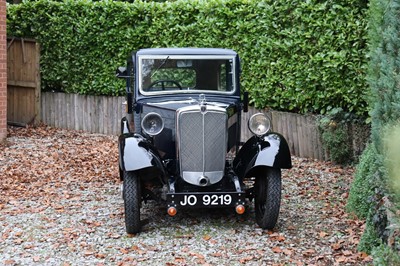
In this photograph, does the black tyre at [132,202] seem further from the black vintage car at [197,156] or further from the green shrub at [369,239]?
the green shrub at [369,239]

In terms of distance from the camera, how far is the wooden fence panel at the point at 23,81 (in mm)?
13852

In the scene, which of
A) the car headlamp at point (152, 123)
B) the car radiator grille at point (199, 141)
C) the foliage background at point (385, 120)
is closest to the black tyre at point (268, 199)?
the car radiator grille at point (199, 141)

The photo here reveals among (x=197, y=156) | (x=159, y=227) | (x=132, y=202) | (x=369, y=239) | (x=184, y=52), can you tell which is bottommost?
(x=159, y=227)

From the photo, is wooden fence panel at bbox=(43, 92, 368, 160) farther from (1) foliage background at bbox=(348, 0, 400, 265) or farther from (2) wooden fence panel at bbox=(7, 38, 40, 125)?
(1) foliage background at bbox=(348, 0, 400, 265)

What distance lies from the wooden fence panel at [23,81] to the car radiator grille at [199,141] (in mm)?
8398

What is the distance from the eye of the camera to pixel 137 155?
20.3 feet

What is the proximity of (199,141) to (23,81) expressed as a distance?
28.8 ft

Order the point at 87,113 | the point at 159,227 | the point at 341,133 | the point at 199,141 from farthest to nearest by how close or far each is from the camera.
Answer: the point at 87,113, the point at 341,133, the point at 159,227, the point at 199,141

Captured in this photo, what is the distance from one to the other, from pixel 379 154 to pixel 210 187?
7.86 ft

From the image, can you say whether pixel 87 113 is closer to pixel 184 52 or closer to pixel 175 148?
pixel 184 52

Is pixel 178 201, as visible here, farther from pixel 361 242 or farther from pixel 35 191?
pixel 35 191

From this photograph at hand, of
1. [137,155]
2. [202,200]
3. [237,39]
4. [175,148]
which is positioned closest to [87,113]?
[237,39]

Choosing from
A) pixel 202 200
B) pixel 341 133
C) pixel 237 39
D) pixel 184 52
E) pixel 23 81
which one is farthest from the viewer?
pixel 23 81

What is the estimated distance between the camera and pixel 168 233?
6.28 metres
